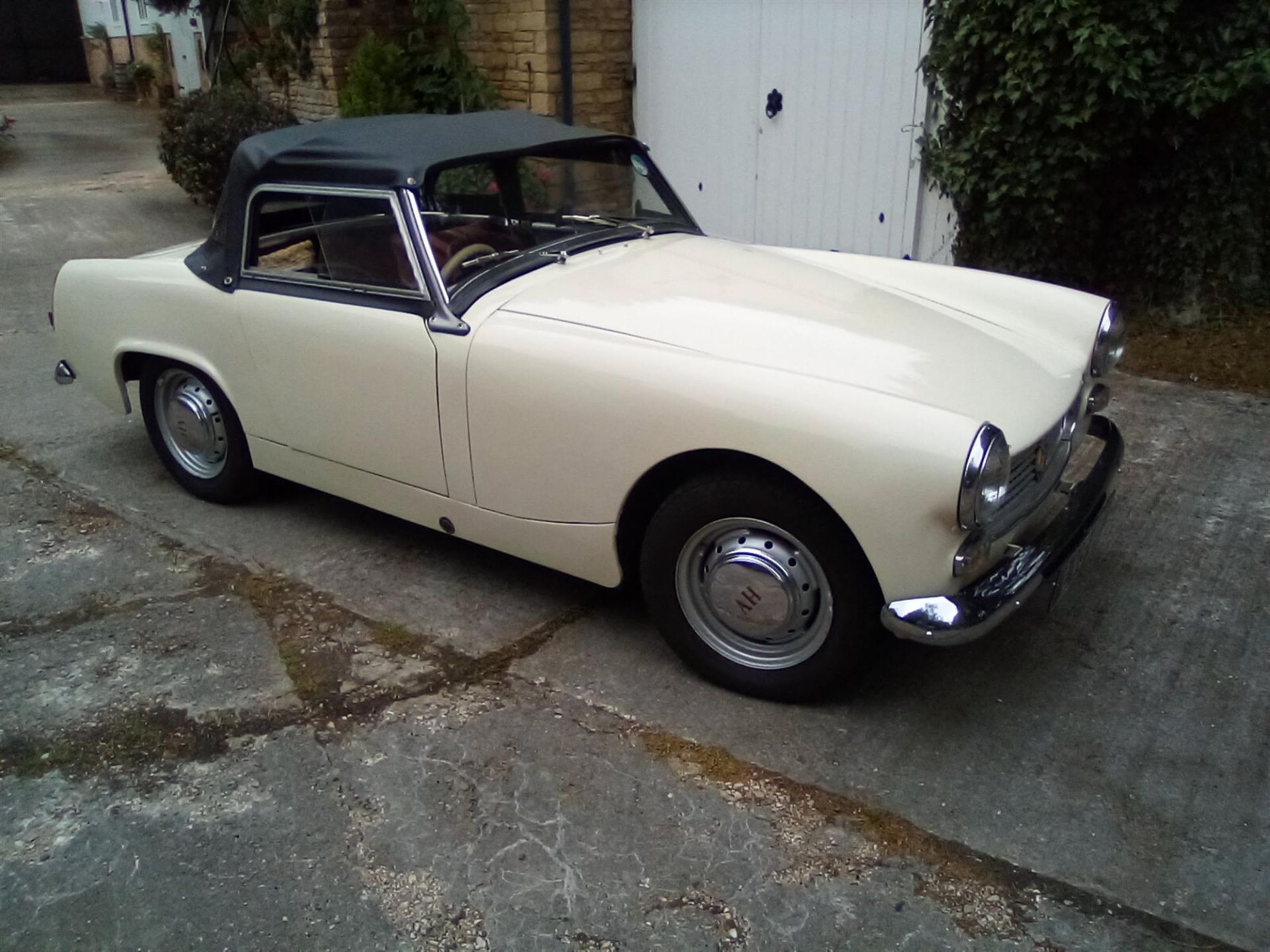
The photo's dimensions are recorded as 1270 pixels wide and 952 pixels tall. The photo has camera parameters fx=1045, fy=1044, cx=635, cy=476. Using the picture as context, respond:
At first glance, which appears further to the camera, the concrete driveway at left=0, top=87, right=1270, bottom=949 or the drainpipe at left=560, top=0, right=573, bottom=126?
the drainpipe at left=560, top=0, right=573, bottom=126

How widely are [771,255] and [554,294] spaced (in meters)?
1.09

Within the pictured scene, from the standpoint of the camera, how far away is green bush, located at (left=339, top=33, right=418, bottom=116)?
27.8 ft

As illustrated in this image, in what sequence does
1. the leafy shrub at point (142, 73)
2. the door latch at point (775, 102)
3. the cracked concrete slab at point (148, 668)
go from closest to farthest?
1. the cracked concrete slab at point (148, 668)
2. the door latch at point (775, 102)
3. the leafy shrub at point (142, 73)

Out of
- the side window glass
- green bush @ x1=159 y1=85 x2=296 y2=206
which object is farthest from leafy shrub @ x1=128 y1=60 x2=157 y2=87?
the side window glass

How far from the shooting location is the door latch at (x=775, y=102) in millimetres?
7352

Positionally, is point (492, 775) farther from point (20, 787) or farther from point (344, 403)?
point (344, 403)

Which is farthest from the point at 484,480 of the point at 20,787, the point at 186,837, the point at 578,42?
→ the point at 578,42

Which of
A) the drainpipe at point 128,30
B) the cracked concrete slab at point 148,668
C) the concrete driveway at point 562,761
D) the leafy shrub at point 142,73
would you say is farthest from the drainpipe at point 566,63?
the drainpipe at point 128,30

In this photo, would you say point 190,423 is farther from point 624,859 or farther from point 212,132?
point 212,132

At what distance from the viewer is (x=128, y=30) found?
66.0ft

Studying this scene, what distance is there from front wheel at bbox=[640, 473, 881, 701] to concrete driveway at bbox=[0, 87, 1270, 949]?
135 millimetres

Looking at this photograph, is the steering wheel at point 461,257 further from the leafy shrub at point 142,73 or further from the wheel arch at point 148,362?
the leafy shrub at point 142,73

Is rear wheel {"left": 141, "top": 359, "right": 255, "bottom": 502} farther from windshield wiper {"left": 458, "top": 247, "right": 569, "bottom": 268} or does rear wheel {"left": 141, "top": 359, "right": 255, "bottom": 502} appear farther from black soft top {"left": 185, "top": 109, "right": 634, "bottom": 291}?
windshield wiper {"left": 458, "top": 247, "right": 569, "bottom": 268}

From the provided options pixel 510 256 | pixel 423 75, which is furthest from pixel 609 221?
pixel 423 75
